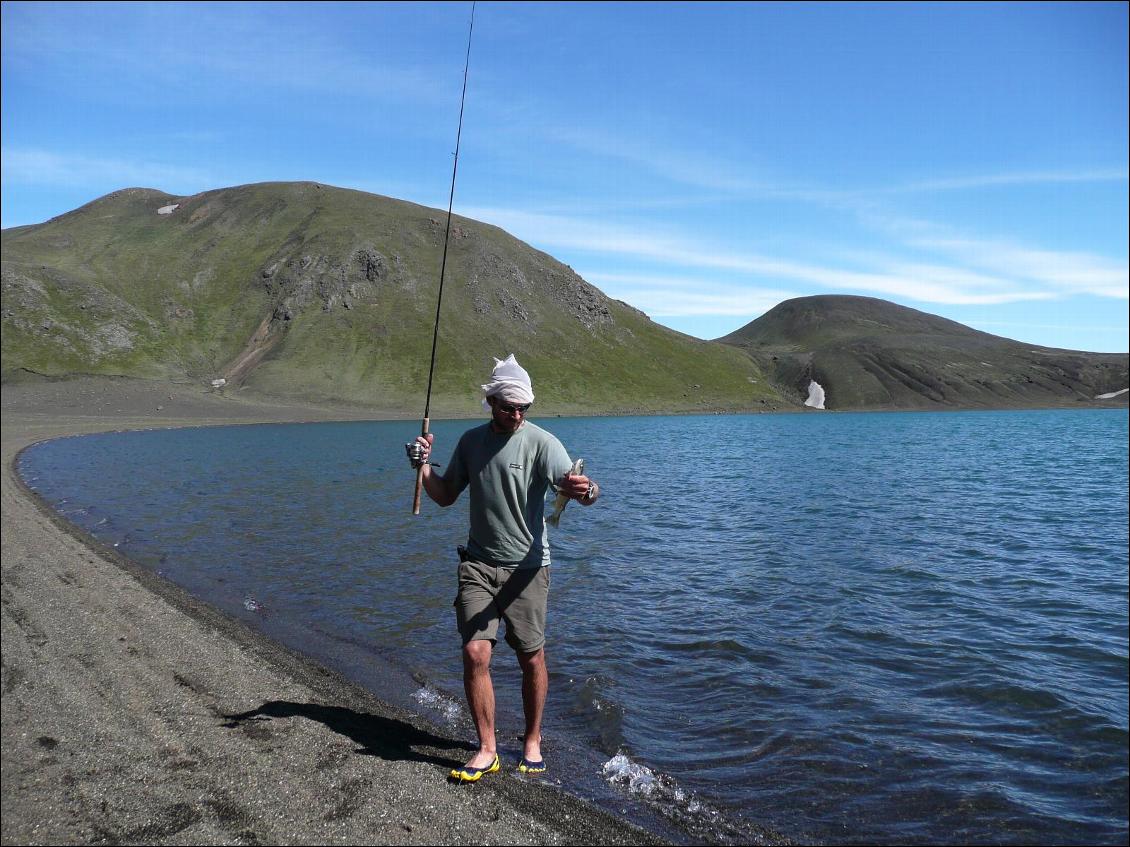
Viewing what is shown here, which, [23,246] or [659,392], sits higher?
[23,246]

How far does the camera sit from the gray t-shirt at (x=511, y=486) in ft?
21.9

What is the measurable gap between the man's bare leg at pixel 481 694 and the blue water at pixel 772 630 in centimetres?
131

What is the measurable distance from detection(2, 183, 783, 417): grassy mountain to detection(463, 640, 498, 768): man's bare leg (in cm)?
13195

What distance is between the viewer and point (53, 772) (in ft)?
20.8

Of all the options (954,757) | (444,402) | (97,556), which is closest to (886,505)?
(954,757)

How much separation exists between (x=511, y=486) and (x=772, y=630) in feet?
28.0

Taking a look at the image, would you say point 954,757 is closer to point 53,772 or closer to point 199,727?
point 199,727

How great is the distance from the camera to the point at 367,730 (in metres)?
7.78

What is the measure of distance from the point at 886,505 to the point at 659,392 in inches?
5811

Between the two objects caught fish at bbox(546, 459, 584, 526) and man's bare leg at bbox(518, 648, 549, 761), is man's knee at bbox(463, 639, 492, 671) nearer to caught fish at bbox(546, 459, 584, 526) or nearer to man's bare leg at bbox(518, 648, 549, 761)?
man's bare leg at bbox(518, 648, 549, 761)

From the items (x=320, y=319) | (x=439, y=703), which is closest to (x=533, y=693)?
(x=439, y=703)

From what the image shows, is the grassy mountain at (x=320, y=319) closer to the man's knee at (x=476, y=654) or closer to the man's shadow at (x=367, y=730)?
the man's shadow at (x=367, y=730)

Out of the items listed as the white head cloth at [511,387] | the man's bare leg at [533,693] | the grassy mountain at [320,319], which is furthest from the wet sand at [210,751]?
the grassy mountain at [320,319]

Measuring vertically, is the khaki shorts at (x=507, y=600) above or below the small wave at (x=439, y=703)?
above
